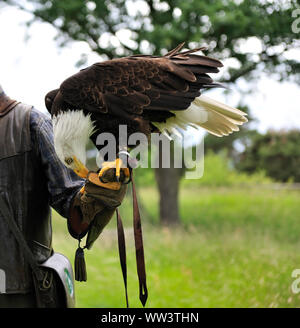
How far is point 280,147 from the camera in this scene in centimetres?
1147

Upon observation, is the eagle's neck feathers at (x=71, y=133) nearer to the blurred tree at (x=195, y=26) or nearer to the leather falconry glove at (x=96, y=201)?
the leather falconry glove at (x=96, y=201)

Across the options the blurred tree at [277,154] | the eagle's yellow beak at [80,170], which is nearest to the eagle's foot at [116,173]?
the eagle's yellow beak at [80,170]

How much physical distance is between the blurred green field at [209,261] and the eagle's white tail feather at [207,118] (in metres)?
2.43

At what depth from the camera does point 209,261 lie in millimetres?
5402

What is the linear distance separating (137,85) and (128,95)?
63 mm

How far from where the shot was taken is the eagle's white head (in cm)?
171

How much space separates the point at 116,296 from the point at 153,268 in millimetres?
814

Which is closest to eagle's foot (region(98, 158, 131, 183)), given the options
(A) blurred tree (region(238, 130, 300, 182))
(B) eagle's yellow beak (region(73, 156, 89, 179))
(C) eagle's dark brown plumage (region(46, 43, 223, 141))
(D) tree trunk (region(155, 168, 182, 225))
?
(B) eagle's yellow beak (region(73, 156, 89, 179))

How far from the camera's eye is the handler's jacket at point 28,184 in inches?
66.2

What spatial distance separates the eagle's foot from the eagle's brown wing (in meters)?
0.28
